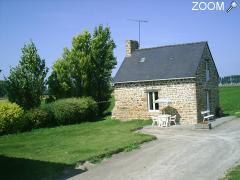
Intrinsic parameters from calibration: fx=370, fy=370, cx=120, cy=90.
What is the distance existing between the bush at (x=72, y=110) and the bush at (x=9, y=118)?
351 cm

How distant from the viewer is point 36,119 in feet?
90.7

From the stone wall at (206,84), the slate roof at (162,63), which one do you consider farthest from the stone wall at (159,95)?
the stone wall at (206,84)

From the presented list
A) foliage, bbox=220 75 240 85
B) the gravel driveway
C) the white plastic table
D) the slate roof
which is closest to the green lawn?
the gravel driveway

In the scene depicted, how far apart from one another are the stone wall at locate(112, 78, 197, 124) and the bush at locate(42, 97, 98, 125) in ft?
8.54

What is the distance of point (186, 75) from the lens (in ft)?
87.9

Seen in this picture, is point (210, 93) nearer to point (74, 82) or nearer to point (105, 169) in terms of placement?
point (74, 82)

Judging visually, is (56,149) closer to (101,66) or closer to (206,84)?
(206,84)

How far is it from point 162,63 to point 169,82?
2395 mm

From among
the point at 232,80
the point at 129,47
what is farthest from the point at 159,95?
the point at 232,80

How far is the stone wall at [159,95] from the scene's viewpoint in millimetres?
26703

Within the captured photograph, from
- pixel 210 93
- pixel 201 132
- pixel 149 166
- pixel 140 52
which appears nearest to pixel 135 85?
pixel 140 52

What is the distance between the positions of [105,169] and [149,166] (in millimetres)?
1651

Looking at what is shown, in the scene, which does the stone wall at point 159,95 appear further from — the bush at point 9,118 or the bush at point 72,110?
the bush at point 9,118

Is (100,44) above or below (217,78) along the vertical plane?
above
